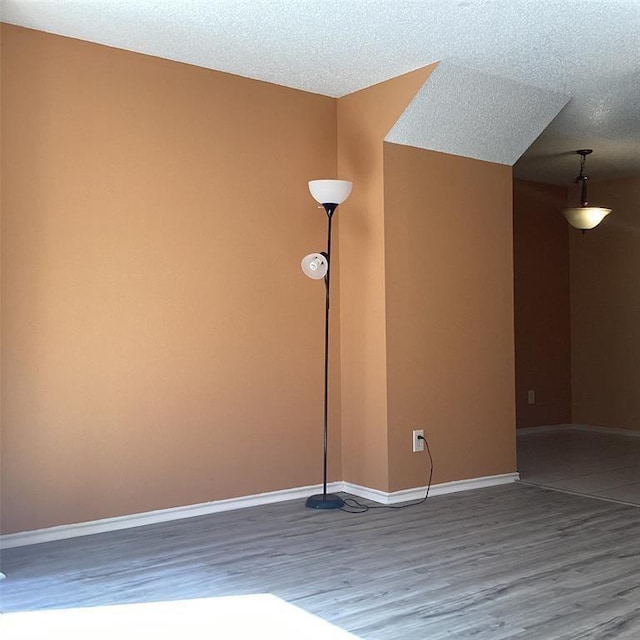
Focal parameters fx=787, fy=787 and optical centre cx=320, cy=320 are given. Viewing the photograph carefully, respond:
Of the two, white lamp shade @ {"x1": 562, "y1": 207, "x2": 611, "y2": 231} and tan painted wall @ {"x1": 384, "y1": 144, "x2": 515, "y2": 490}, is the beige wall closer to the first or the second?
tan painted wall @ {"x1": 384, "y1": 144, "x2": 515, "y2": 490}

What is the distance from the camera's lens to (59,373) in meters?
3.68

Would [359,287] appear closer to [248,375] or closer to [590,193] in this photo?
[248,375]

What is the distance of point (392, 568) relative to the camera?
10.5ft

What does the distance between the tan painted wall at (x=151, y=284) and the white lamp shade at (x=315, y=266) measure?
186mm

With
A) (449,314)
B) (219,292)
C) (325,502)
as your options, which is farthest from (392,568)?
(449,314)

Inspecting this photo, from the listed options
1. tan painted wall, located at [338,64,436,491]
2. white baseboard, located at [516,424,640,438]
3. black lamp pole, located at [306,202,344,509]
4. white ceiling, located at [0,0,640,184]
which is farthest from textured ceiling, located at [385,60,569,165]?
white baseboard, located at [516,424,640,438]

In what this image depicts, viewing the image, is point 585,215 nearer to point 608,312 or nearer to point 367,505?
point 608,312

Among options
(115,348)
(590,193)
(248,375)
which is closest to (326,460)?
(248,375)

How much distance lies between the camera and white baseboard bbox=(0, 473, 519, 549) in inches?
143

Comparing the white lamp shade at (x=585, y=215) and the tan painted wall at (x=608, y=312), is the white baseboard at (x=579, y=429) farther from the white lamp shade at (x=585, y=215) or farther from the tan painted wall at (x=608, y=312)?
the white lamp shade at (x=585, y=215)

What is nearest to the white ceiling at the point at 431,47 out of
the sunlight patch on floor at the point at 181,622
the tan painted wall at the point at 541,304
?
the tan painted wall at the point at 541,304

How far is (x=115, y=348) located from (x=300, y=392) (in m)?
1.17

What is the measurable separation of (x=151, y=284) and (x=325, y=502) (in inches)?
58.9

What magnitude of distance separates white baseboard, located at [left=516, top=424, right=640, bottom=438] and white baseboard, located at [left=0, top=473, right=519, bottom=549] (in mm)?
2311
